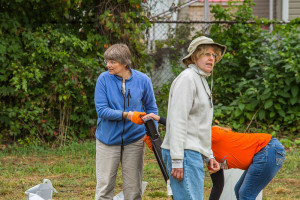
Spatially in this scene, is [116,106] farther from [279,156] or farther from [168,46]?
[168,46]

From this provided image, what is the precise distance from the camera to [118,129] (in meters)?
3.76

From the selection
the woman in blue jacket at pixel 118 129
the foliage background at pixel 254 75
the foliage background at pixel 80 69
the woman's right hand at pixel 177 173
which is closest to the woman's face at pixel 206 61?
the woman's right hand at pixel 177 173

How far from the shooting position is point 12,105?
25.0 ft

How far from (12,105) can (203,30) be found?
3887 mm

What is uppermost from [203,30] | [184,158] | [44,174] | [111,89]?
[203,30]

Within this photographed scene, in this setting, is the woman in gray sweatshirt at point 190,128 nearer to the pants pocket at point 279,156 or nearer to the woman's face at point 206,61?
the woman's face at point 206,61

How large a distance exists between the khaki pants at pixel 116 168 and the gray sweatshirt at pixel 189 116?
0.89 m

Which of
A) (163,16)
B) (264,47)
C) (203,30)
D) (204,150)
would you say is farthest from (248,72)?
(204,150)

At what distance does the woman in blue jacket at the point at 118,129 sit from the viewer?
3768 millimetres

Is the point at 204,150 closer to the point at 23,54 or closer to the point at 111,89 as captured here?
the point at 111,89

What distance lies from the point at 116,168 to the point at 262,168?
123 centimetres

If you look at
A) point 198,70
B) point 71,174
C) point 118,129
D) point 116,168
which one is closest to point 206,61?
point 198,70

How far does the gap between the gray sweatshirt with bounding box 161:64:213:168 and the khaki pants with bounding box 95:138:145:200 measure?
2.93 ft

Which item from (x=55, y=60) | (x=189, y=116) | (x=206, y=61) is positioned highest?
(x=206, y=61)
